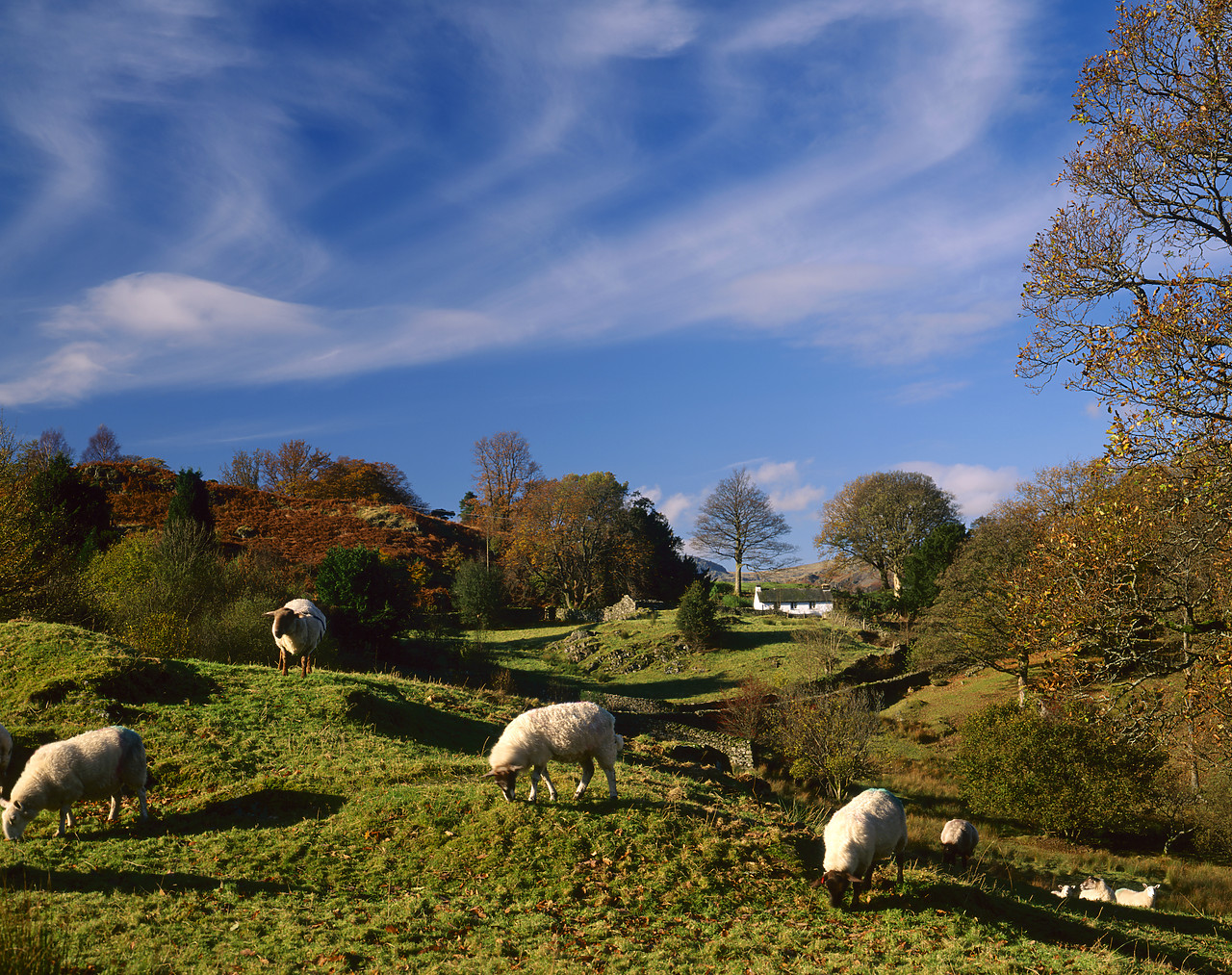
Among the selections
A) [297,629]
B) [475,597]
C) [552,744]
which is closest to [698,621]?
[475,597]

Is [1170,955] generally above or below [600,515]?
below

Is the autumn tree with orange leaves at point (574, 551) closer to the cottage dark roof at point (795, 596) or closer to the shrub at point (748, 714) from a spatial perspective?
the cottage dark roof at point (795, 596)

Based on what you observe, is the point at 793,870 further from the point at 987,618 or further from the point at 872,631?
the point at 872,631

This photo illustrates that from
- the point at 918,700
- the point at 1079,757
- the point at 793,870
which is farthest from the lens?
the point at 918,700

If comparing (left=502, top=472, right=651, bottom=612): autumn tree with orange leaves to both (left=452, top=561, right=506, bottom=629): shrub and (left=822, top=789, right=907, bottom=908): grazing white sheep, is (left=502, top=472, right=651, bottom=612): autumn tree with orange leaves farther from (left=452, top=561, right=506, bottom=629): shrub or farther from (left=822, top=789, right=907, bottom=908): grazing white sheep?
(left=822, top=789, right=907, bottom=908): grazing white sheep

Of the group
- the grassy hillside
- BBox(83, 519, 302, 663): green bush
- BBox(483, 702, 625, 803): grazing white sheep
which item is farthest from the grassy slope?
the grassy hillside

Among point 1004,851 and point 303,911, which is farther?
point 1004,851

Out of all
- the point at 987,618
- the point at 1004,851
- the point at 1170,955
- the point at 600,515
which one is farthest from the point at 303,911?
the point at 600,515

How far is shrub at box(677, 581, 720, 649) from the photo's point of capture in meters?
46.4

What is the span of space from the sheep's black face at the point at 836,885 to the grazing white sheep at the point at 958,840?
772 centimetres

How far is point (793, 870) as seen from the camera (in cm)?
978

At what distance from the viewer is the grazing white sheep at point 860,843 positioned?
905cm

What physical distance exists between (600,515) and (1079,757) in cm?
4466

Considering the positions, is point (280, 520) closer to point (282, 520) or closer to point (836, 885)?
point (282, 520)
